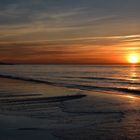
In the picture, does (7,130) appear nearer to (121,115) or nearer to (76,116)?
(76,116)

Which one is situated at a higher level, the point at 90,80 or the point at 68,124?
the point at 68,124

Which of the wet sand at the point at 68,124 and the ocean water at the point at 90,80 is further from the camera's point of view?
the ocean water at the point at 90,80

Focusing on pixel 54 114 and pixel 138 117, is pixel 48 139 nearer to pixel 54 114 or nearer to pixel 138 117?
pixel 54 114

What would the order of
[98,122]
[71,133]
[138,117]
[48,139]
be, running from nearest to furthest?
[48,139]
[71,133]
[98,122]
[138,117]

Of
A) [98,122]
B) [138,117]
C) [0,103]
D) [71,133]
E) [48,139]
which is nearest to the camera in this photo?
[48,139]

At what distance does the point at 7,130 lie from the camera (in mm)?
10875

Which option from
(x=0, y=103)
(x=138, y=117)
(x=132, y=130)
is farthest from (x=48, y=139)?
(x=0, y=103)

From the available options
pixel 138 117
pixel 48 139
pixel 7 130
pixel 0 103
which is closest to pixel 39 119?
pixel 7 130

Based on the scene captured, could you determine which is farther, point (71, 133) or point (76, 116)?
point (76, 116)

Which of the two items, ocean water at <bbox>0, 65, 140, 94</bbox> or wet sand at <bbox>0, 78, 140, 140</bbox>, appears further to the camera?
ocean water at <bbox>0, 65, 140, 94</bbox>

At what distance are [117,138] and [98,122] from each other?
2.69 m

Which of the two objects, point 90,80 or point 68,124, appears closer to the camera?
point 68,124

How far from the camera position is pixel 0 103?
18.5 m

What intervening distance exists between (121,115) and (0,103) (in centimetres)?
776
